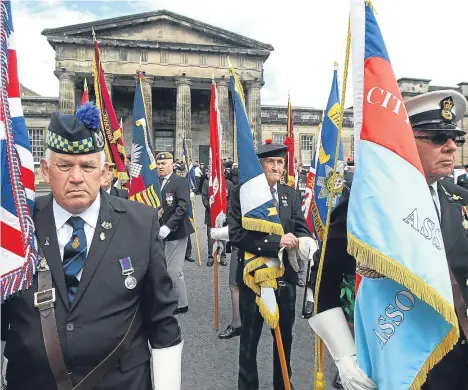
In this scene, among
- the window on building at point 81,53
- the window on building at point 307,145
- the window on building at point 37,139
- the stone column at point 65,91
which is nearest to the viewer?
the stone column at point 65,91

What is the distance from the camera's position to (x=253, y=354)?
3203 mm

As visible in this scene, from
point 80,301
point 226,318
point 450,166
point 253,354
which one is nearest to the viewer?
point 80,301

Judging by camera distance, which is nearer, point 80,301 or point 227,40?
point 80,301

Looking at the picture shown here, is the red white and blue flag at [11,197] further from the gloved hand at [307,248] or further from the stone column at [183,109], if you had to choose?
the stone column at [183,109]

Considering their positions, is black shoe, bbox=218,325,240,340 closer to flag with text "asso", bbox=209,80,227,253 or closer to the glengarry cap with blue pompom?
flag with text "asso", bbox=209,80,227,253

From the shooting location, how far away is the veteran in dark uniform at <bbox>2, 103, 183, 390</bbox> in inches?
62.1

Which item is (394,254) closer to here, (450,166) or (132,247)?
(450,166)

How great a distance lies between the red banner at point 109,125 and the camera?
5000 millimetres

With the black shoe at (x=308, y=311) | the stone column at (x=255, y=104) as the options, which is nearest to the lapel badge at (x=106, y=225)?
the black shoe at (x=308, y=311)

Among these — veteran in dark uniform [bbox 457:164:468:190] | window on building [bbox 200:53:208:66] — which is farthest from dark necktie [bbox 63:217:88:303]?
window on building [bbox 200:53:208:66]

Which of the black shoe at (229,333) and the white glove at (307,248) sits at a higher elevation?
the white glove at (307,248)

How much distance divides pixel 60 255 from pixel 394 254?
1383 mm

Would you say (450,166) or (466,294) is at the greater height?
(450,166)

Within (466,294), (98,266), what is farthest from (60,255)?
(466,294)
